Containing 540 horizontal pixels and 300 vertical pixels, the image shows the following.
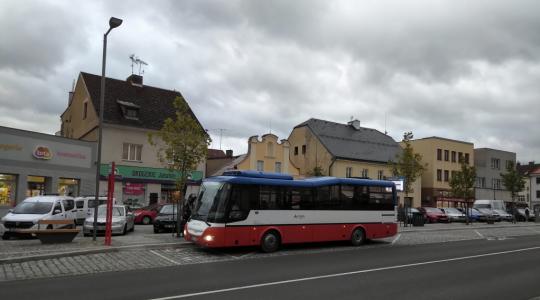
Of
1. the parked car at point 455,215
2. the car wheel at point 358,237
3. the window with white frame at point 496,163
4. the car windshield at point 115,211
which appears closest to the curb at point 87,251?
the car wheel at point 358,237

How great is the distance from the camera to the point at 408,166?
3581 centimetres

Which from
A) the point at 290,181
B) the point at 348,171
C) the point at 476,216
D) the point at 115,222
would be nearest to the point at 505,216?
the point at 476,216

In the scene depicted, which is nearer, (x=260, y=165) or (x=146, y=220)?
(x=146, y=220)

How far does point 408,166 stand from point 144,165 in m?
20.0

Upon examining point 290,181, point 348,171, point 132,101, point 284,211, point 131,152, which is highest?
point 132,101

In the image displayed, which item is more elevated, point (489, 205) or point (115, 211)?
point (489, 205)

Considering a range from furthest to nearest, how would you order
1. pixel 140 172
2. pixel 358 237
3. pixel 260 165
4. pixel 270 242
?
1. pixel 260 165
2. pixel 140 172
3. pixel 358 237
4. pixel 270 242

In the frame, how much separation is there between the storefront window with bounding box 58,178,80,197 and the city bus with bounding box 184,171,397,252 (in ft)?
64.2

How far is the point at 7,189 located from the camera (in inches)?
1225

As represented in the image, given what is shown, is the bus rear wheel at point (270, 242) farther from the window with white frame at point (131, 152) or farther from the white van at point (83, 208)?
the window with white frame at point (131, 152)

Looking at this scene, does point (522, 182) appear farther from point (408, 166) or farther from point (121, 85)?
point (121, 85)

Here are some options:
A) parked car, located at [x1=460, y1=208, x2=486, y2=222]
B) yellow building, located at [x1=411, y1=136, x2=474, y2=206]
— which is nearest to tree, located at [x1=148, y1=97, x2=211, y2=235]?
parked car, located at [x1=460, y1=208, x2=486, y2=222]

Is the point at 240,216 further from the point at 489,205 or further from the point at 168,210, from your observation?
the point at 489,205

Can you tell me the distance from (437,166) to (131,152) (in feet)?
139
